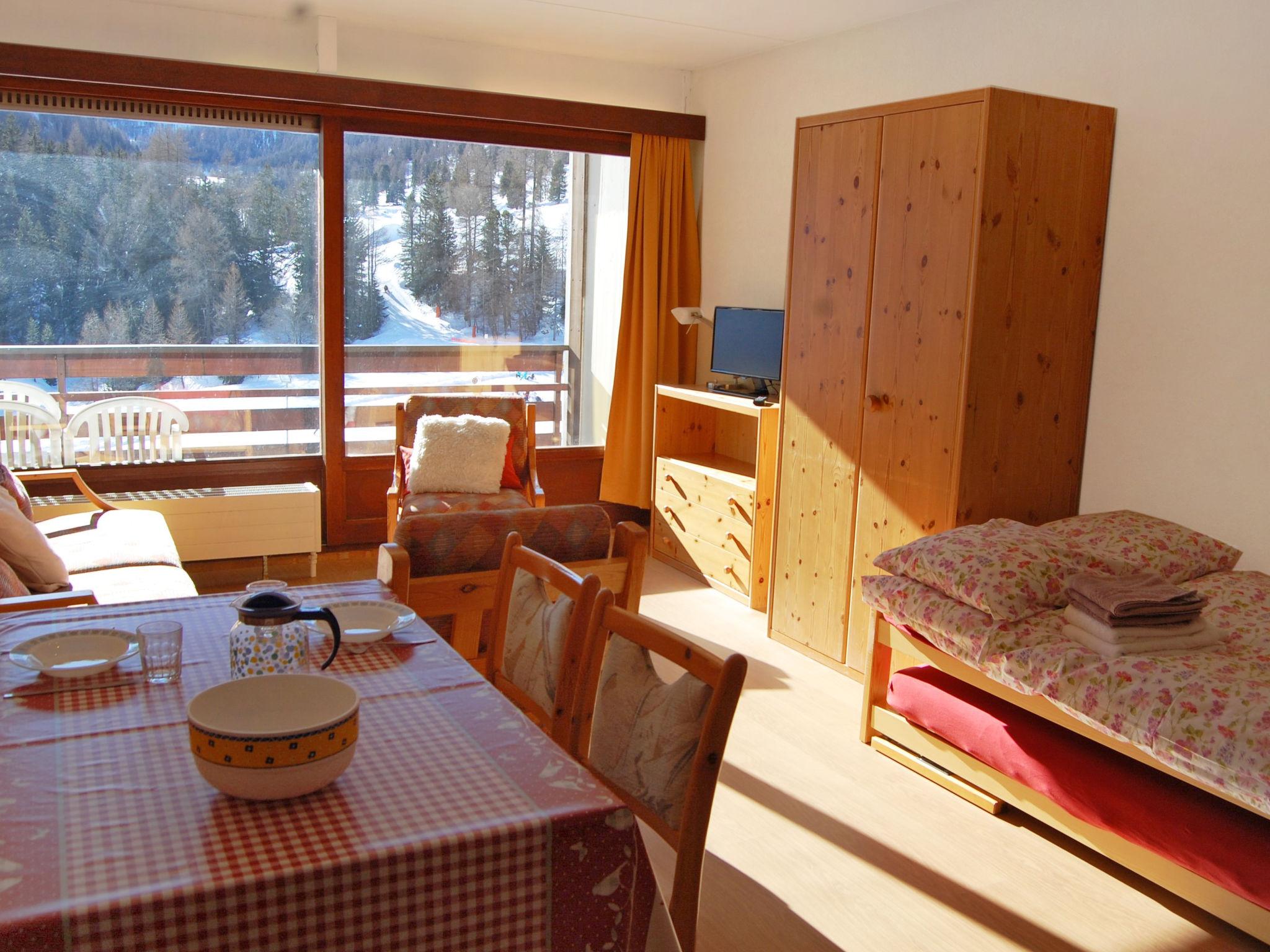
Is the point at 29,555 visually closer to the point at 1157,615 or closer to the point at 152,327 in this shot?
the point at 152,327

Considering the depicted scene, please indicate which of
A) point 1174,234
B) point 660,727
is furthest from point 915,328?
point 660,727

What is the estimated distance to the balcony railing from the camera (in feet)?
16.3

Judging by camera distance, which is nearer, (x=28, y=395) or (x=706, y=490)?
(x=28, y=395)

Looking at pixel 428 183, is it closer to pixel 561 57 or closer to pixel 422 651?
pixel 561 57

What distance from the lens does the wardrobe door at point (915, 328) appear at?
345 centimetres

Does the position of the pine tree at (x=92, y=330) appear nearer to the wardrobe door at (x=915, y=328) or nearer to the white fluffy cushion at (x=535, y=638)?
the wardrobe door at (x=915, y=328)

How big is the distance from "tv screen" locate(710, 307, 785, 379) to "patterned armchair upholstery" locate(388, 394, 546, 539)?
39.0 inches

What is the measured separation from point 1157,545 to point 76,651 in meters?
2.81

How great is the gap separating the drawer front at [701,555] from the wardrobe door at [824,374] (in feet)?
1.94

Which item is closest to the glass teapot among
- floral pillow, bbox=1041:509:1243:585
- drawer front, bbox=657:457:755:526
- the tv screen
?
floral pillow, bbox=1041:509:1243:585

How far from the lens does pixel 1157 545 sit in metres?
3.15

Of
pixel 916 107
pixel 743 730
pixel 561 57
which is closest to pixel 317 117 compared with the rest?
pixel 561 57

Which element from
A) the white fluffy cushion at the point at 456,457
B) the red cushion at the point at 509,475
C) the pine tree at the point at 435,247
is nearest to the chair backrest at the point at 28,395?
the white fluffy cushion at the point at 456,457

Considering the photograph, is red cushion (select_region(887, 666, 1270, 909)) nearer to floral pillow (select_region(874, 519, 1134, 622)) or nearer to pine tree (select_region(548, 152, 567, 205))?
floral pillow (select_region(874, 519, 1134, 622))
